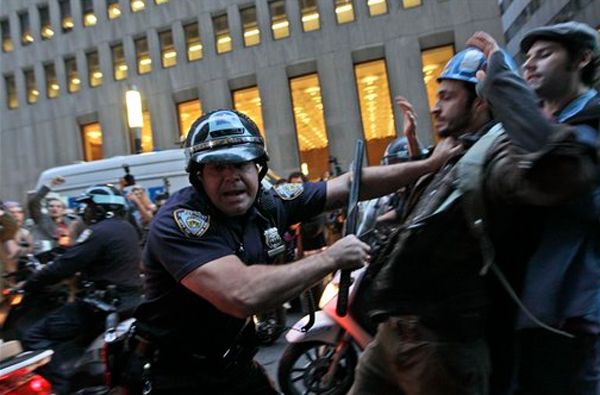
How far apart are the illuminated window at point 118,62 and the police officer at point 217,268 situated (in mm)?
28873

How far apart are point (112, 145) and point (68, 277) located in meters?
25.7

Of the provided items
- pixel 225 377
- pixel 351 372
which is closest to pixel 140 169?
pixel 351 372

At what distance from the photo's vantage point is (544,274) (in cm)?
186

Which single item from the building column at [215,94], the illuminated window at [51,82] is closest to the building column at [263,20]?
the building column at [215,94]

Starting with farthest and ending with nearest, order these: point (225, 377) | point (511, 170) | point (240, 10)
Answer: point (240, 10) < point (225, 377) < point (511, 170)

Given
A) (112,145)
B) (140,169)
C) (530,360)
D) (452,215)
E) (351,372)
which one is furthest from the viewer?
(112,145)

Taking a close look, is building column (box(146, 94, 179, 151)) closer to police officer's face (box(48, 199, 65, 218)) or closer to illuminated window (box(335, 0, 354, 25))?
illuminated window (box(335, 0, 354, 25))

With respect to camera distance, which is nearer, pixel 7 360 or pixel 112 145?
pixel 7 360

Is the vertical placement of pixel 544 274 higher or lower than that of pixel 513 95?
lower

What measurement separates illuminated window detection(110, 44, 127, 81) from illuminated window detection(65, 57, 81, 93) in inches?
91.8

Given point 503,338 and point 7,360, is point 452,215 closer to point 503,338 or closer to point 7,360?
point 503,338

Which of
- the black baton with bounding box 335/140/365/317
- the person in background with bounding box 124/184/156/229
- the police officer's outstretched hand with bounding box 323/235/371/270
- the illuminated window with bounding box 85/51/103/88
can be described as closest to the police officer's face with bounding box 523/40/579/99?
the black baton with bounding box 335/140/365/317

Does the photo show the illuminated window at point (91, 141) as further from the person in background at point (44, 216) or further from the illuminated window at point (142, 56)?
the person in background at point (44, 216)

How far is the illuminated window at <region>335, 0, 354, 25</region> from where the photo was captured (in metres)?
25.5
